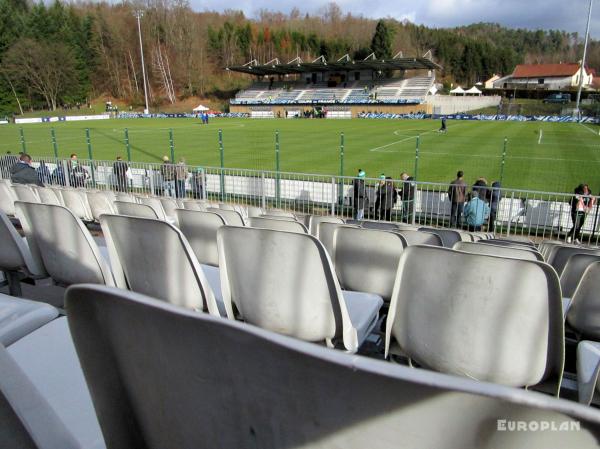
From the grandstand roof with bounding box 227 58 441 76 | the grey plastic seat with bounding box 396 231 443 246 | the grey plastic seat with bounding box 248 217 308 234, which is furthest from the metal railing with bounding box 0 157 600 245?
the grandstand roof with bounding box 227 58 441 76

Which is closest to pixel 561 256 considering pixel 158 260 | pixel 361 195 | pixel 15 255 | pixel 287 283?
pixel 287 283

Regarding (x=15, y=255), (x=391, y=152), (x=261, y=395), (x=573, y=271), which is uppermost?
(x=261, y=395)

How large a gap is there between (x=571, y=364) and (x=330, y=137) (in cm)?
2787

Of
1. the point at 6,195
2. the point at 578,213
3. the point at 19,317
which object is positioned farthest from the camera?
the point at 578,213

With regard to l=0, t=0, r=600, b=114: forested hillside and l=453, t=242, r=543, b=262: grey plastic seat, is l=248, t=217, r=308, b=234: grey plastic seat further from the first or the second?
l=0, t=0, r=600, b=114: forested hillside

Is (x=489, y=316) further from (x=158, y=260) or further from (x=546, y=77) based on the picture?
(x=546, y=77)

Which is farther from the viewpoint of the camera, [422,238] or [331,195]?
[331,195]

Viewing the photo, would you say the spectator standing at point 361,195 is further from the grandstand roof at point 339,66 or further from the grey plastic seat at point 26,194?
the grandstand roof at point 339,66

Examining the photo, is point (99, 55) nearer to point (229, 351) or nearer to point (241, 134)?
point (241, 134)

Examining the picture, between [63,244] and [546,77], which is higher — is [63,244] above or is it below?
below

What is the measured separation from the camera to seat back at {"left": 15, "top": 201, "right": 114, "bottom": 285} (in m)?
2.75

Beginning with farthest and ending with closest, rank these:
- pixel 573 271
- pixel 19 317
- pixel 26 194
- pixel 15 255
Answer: pixel 26 194
pixel 573 271
pixel 15 255
pixel 19 317

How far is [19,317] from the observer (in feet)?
6.15

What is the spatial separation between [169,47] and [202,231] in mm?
97451
